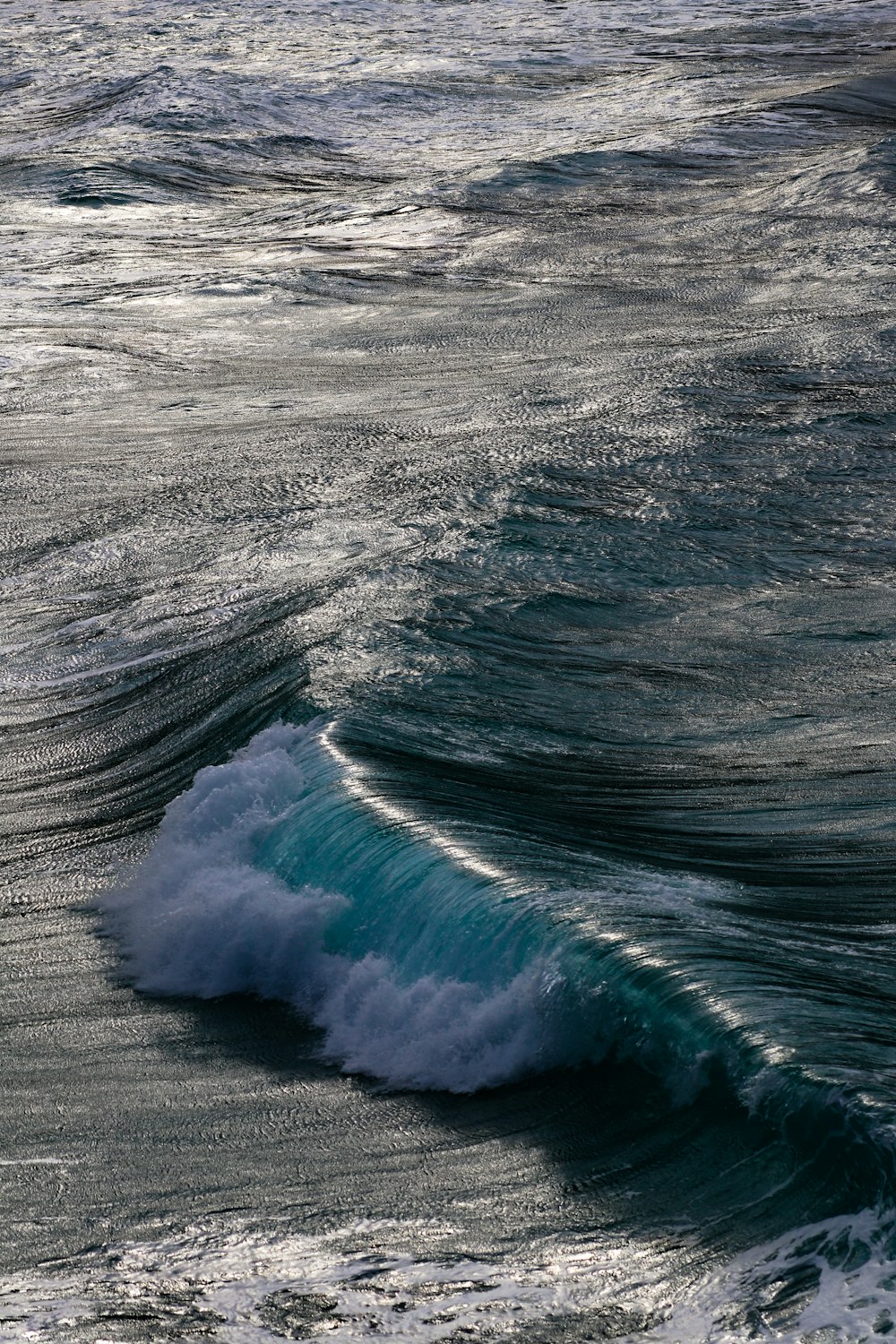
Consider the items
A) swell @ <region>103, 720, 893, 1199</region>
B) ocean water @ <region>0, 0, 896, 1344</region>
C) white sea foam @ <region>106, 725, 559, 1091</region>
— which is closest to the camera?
ocean water @ <region>0, 0, 896, 1344</region>

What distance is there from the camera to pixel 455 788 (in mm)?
4230

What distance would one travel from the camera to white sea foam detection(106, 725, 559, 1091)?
3309mm

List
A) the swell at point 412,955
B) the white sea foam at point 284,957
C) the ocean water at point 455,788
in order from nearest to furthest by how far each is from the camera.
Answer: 1. the ocean water at point 455,788
2. the swell at point 412,955
3. the white sea foam at point 284,957

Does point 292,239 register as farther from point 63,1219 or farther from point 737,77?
point 63,1219

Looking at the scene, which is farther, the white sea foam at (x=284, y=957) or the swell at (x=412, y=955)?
the white sea foam at (x=284, y=957)

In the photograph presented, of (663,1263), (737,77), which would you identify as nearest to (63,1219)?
(663,1263)

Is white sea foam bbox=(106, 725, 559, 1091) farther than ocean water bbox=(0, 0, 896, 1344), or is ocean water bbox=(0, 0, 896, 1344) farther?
white sea foam bbox=(106, 725, 559, 1091)

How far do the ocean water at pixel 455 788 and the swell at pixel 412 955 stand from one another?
11 mm

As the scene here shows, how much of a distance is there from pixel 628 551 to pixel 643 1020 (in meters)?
3.03

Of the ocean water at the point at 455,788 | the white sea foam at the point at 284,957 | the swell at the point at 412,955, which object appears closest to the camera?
the ocean water at the point at 455,788

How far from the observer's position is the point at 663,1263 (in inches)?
105

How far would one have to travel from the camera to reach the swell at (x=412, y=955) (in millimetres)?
3068

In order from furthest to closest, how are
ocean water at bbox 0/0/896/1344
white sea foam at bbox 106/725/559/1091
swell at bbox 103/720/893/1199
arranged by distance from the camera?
white sea foam at bbox 106/725/559/1091, swell at bbox 103/720/893/1199, ocean water at bbox 0/0/896/1344

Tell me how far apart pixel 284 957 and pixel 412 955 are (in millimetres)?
354
